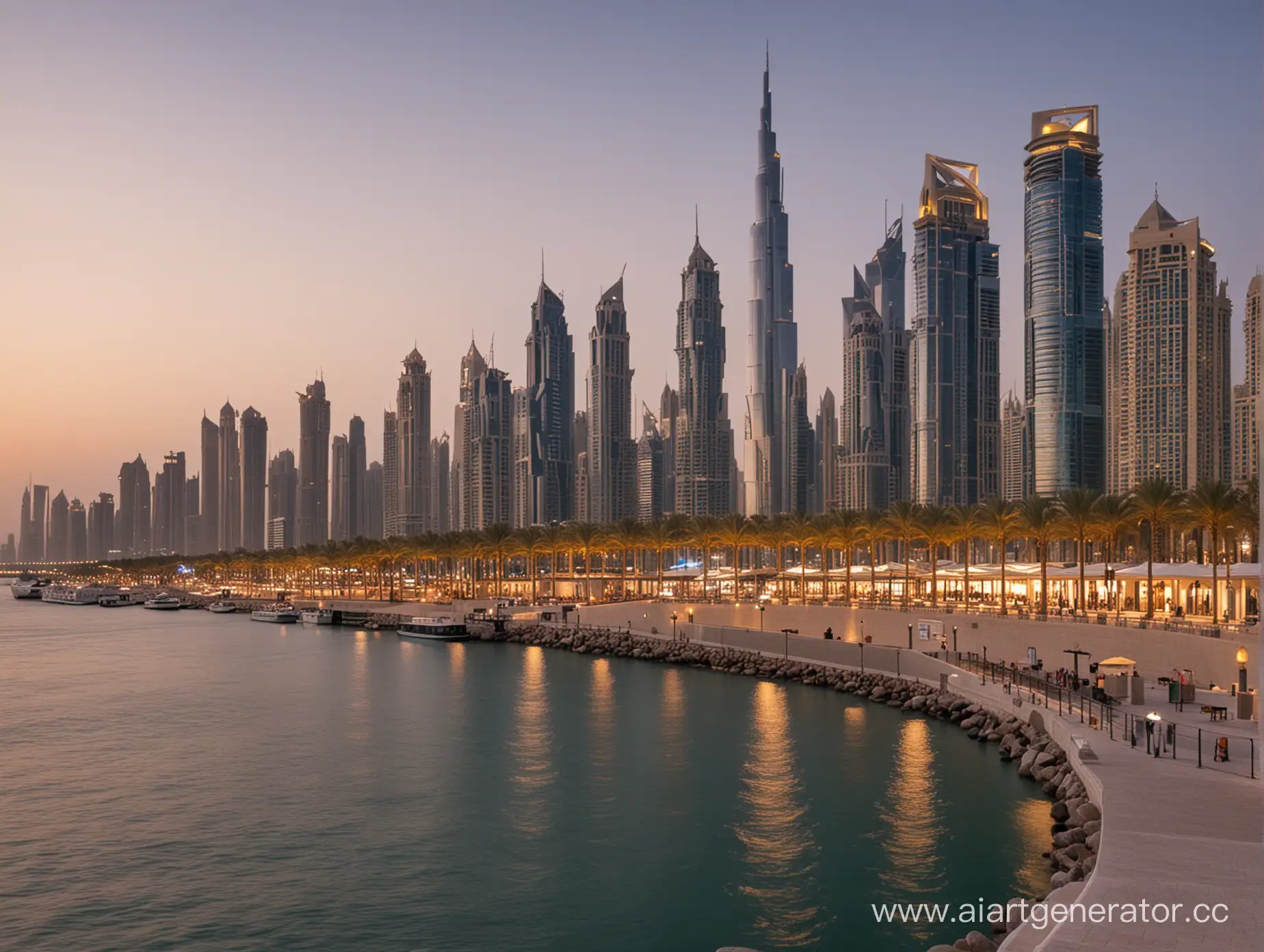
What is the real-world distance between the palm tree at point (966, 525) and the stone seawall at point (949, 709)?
1955 cm

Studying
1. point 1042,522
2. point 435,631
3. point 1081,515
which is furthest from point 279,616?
point 1081,515

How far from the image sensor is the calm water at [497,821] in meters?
25.0

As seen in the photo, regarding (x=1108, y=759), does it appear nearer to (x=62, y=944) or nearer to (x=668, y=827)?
(x=668, y=827)

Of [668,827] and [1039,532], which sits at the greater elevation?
[1039,532]

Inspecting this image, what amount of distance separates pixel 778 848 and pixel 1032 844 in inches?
302

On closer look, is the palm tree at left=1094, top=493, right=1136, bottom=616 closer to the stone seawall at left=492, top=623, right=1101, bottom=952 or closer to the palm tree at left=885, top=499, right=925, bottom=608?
the palm tree at left=885, top=499, right=925, bottom=608

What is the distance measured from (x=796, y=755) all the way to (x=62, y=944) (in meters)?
28.8

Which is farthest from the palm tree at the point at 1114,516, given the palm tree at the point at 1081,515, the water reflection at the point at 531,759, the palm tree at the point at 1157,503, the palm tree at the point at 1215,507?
the water reflection at the point at 531,759

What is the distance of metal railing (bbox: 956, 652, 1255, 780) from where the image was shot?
2867 cm

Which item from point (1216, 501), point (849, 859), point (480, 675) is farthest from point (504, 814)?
Result: point (1216, 501)

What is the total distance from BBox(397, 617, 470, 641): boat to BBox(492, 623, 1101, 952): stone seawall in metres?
1.96

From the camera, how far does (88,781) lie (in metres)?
40.6

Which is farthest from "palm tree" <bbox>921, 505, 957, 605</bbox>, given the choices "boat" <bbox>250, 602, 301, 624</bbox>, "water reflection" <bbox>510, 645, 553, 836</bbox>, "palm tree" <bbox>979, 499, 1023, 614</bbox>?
"boat" <bbox>250, 602, 301, 624</bbox>

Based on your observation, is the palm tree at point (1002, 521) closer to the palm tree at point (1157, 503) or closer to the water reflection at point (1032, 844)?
the palm tree at point (1157, 503)
